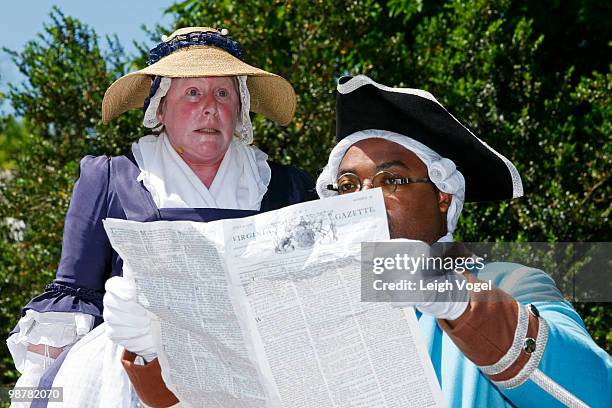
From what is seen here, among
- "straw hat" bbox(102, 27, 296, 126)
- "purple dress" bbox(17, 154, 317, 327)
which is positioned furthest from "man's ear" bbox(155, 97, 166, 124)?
"purple dress" bbox(17, 154, 317, 327)

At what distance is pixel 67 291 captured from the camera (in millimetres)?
2775

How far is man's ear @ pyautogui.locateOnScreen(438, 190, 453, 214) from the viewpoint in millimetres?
2203

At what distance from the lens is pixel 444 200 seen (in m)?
2.22

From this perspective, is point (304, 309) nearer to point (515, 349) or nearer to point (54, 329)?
point (515, 349)

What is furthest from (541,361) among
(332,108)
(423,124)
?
(332,108)

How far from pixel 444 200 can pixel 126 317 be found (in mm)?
847

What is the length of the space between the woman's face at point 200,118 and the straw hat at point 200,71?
8 cm

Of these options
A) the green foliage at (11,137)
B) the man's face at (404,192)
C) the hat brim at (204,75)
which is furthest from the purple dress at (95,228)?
the green foliage at (11,137)

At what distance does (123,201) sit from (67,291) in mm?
339

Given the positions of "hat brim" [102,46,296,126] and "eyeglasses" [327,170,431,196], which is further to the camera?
"hat brim" [102,46,296,126]

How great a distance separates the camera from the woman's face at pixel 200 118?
2895 millimetres

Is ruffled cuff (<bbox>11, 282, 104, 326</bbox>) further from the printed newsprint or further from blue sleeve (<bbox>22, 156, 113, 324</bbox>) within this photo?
the printed newsprint

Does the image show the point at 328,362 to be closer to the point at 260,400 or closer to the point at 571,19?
the point at 260,400

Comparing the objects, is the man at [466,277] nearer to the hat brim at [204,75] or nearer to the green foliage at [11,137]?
the hat brim at [204,75]
